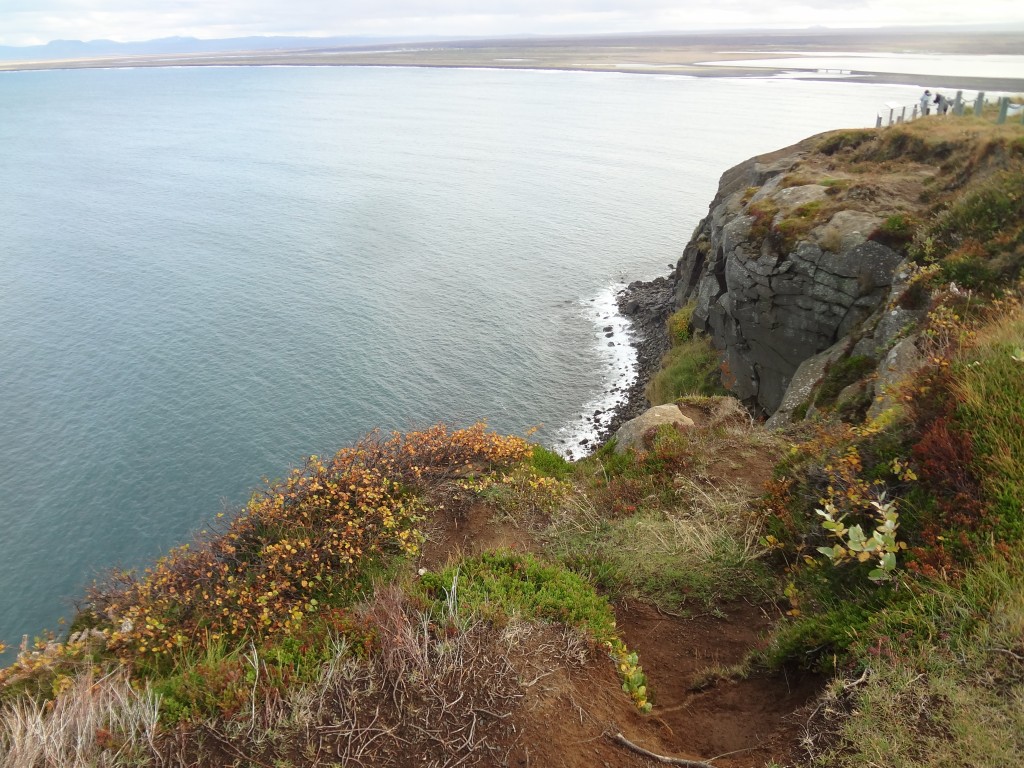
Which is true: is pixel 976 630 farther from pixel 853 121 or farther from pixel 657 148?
pixel 853 121

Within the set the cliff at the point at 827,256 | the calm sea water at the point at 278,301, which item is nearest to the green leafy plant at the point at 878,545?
the cliff at the point at 827,256

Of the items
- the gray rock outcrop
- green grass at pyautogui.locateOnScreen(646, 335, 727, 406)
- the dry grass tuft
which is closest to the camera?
the dry grass tuft

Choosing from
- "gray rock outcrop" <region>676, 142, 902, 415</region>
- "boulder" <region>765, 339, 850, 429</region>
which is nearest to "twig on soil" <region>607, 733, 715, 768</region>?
"boulder" <region>765, 339, 850, 429</region>

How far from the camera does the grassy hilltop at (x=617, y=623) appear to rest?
20.7 feet

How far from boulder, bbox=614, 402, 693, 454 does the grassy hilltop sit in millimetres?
4081

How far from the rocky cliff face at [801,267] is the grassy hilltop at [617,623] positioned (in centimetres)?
1187

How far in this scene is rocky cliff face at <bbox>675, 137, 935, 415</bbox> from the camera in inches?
1000

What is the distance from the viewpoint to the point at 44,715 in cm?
722

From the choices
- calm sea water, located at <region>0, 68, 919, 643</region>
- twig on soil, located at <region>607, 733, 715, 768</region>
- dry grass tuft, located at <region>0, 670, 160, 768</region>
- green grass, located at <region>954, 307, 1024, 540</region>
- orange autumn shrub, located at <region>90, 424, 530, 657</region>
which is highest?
green grass, located at <region>954, 307, 1024, 540</region>

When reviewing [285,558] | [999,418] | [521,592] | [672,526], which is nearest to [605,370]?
[672,526]

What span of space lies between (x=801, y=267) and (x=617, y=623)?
22862 millimetres

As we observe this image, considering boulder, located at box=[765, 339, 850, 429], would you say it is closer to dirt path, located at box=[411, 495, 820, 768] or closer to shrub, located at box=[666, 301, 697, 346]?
dirt path, located at box=[411, 495, 820, 768]

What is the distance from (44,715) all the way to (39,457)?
37.7 meters

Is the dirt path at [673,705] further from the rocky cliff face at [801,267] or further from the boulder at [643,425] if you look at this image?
the rocky cliff face at [801,267]
